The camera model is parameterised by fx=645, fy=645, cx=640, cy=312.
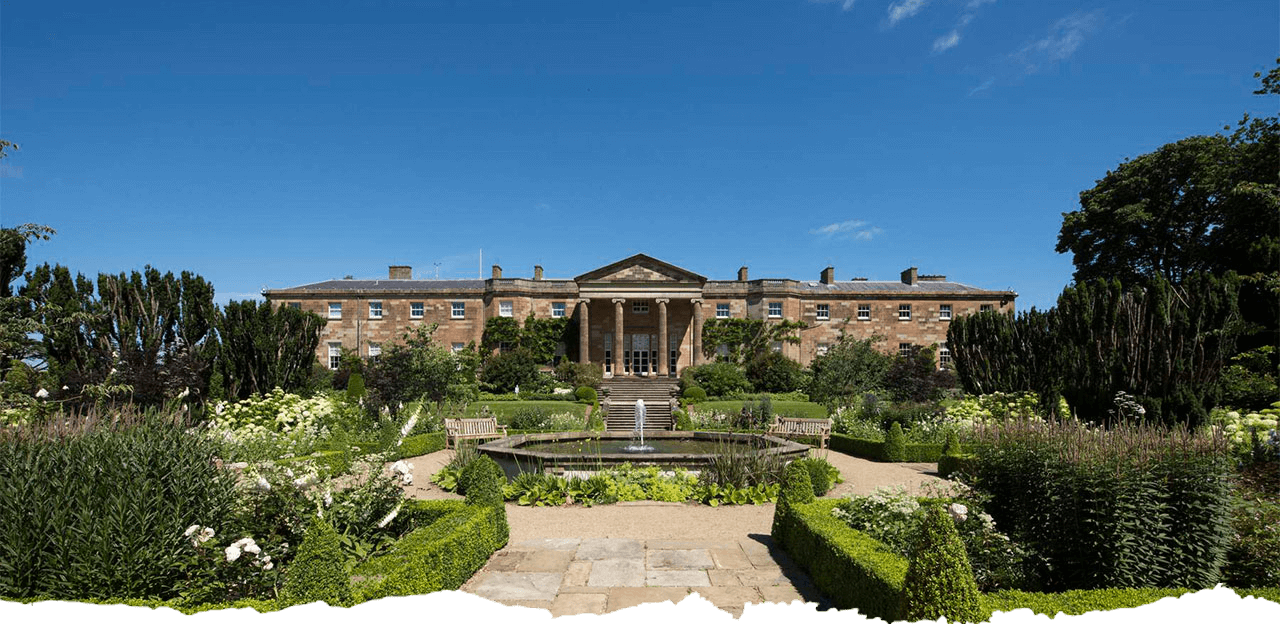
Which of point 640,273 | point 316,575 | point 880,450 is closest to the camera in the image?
point 316,575

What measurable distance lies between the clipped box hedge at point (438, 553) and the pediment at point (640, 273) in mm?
26410

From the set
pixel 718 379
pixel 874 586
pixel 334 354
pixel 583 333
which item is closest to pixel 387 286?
pixel 334 354

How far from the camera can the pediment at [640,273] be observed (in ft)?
112

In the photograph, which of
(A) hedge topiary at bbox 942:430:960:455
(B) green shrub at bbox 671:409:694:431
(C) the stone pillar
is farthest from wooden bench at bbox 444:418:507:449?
(C) the stone pillar

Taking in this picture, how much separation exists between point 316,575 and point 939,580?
4320 millimetres

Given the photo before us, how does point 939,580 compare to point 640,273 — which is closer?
point 939,580

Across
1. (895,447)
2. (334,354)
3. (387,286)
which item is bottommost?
(895,447)

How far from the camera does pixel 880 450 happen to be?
15969 mm

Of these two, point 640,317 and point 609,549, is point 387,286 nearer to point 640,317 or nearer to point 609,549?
point 640,317

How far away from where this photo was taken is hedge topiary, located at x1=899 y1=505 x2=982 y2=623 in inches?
165

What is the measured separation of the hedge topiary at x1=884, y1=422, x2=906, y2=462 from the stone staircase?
27.2ft

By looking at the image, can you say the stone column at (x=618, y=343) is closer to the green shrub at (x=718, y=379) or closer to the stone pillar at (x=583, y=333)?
the stone pillar at (x=583, y=333)

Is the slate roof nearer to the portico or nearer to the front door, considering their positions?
the portico

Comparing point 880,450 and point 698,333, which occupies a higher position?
point 698,333
